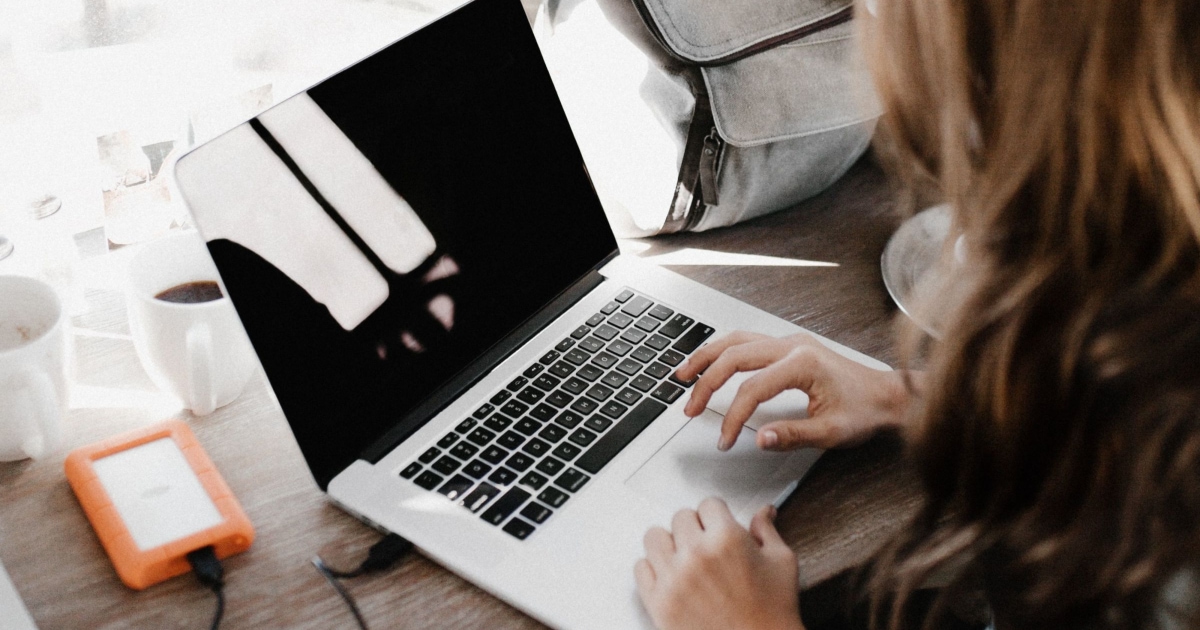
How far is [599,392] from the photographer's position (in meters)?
0.73

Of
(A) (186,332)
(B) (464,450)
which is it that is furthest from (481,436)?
(A) (186,332)

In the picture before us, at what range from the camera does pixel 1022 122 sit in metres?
0.49

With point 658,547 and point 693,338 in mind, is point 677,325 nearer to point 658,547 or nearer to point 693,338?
point 693,338

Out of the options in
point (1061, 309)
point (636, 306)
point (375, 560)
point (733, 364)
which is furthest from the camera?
point (636, 306)

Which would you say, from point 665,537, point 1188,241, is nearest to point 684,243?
point 665,537

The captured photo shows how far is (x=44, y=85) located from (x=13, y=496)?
1.22 feet

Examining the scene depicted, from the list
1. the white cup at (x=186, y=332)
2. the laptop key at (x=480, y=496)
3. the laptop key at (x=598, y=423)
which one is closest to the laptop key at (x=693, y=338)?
the laptop key at (x=598, y=423)

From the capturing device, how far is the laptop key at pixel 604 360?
0.75 meters

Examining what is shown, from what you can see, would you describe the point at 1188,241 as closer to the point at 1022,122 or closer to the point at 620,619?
the point at 1022,122

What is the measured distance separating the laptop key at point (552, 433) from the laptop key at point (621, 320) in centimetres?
14

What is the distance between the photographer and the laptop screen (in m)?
0.62

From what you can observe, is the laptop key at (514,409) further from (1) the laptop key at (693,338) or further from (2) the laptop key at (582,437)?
(1) the laptop key at (693,338)

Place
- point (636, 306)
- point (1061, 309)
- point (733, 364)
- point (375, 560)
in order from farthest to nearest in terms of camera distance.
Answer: point (636, 306)
point (733, 364)
point (375, 560)
point (1061, 309)

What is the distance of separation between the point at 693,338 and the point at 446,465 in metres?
0.24
